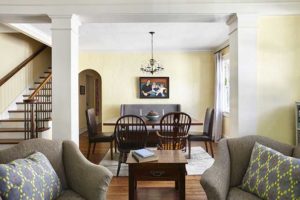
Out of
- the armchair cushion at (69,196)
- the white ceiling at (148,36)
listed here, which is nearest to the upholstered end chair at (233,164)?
the armchair cushion at (69,196)

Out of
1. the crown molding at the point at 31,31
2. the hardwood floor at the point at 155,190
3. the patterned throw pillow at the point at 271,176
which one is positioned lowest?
the hardwood floor at the point at 155,190

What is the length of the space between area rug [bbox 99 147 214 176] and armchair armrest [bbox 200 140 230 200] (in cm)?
162

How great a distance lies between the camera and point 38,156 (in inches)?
73.3

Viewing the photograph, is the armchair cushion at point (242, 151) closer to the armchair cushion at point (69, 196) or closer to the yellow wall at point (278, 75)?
the yellow wall at point (278, 75)

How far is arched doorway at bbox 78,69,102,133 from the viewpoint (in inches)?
317

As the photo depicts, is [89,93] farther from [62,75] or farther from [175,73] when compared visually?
[62,75]

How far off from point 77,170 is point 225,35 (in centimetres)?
Answer: 446

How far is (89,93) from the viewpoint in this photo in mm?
9016

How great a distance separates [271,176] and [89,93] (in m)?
8.08

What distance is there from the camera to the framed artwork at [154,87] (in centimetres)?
659

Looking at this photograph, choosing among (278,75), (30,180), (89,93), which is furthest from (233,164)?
(89,93)

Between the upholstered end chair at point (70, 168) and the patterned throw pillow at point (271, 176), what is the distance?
1.20m

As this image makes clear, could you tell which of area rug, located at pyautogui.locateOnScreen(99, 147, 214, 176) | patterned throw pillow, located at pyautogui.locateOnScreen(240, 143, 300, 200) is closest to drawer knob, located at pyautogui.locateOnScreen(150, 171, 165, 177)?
patterned throw pillow, located at pyautogui.locateOnScreen(240, 143, 300, 200)

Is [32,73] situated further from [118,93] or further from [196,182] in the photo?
[196,182]
